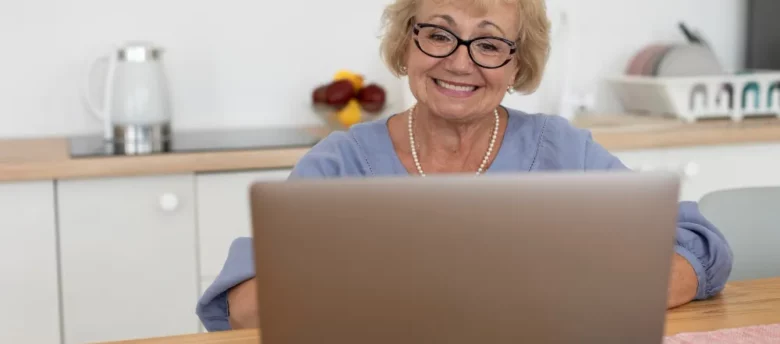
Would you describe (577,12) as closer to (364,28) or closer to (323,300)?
(364,28)

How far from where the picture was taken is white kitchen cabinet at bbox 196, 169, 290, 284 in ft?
7.22

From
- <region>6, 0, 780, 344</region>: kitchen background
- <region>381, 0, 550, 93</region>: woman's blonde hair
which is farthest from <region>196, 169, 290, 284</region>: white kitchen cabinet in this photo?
<region>381, 0, 550, 93</region>: woman's blonde hair

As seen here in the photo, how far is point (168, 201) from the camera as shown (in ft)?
7.06

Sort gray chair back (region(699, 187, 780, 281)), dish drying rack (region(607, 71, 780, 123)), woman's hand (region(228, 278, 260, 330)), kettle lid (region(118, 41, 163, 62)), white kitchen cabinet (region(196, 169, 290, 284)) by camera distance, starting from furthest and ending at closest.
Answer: dish drying rack (region(607, 71, 780, 123)), kettle lid (region(118, 41, 163, 62)), white kitchen cabinet (region(196, 169, 290, 284)), gray chair back (region(699, 187, 780, 281)), woman's hand (region(228, 278, 260, 330))

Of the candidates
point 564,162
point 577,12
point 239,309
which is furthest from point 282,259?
point 577,12

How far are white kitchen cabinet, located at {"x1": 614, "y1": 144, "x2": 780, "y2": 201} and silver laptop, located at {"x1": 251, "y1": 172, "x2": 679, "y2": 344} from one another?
1.74m

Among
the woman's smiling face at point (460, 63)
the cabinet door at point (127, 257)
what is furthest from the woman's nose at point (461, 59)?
the cabinet door at point (127, 257)

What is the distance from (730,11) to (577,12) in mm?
508

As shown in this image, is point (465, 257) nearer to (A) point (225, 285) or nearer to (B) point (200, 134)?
(A) point (225, 285)

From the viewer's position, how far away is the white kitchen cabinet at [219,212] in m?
2.20

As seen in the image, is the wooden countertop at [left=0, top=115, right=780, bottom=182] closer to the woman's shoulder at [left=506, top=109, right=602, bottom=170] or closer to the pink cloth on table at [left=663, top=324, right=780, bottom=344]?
the woman's shoulder at [left=506, top=109, right=602, bottom=170]

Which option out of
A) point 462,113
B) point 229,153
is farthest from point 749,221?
point 229,153

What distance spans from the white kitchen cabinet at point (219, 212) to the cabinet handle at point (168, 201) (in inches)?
2.4

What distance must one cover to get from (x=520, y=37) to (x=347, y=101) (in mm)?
953
